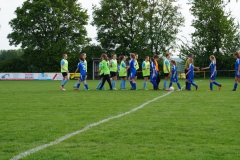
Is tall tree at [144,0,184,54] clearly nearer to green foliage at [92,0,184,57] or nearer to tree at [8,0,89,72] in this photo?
green foliage at [92,0,184,57]

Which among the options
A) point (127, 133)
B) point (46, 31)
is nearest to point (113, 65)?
point (127, 133)

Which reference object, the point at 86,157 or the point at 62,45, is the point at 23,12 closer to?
the point at 62,45

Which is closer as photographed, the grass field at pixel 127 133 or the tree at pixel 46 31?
the grass field at pixel 127 133

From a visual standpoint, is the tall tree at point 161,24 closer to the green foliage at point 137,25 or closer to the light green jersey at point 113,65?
the green foliage at point 137,25

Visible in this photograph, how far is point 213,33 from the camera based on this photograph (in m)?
57.7

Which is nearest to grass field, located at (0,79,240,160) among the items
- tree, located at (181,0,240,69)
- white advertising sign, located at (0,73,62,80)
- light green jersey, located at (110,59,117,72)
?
light green jersey, located at (110,59,117,72)

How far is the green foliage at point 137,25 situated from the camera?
61.7 meters

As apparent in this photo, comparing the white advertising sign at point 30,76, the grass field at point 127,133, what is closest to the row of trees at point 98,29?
the white advertising sign at point 30,76

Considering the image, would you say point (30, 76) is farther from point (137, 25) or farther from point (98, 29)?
point (137, 25)

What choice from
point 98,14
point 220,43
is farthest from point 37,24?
point 220,43

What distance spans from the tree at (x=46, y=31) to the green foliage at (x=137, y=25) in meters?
3.87

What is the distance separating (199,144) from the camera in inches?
281

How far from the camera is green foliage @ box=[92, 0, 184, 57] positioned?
202 feet

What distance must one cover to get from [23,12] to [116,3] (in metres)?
13.3
